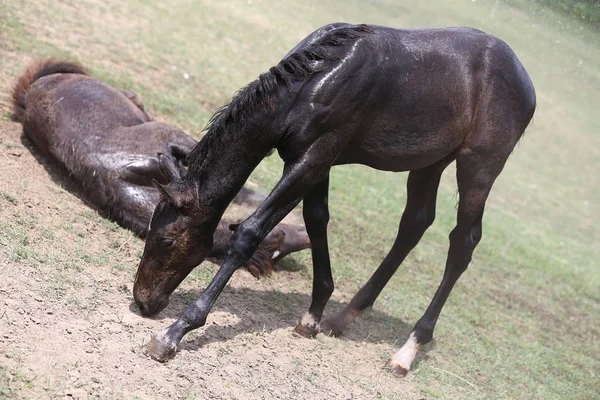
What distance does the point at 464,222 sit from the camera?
6.13 m

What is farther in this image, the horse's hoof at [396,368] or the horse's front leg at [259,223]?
the horse's hoof at [396,368]

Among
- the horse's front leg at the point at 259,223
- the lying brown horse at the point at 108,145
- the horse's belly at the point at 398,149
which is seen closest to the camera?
the horse's front leg at the point at 259,223

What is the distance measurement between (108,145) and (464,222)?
3.16 metres

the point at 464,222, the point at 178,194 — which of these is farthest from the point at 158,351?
the point at 464,222

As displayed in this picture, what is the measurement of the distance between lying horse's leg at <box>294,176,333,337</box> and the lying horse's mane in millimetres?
962

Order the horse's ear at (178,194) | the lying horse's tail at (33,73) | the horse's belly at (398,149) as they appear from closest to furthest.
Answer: the horse's ear at (178,194), the horse's belly at (398,149), the lying horse's tail at (33,73)

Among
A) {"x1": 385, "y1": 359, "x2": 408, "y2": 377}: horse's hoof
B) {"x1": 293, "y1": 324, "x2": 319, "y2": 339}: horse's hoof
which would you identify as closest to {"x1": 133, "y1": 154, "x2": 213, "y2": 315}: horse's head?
{"x1": 293, "y1": 324, "x2": 319, "y2": 339}: horse's hoof

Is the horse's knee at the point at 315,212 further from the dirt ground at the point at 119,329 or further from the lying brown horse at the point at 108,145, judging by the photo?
the lying brown horse at the point at 108,145

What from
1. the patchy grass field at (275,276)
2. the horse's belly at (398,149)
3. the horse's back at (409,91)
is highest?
the horse's back at (409,91)

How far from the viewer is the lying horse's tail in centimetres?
762

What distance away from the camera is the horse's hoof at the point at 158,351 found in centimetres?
450

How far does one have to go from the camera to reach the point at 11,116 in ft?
25.4

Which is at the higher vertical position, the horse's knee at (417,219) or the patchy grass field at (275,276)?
the horse's knee at (417,219)

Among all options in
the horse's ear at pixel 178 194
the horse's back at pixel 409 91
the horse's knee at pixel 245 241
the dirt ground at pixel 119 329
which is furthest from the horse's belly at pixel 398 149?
the dirt ground at pixel 119 329
